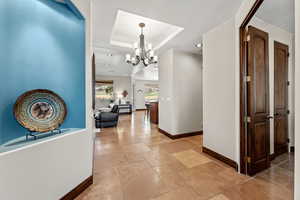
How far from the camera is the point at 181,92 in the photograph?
373 centimetres

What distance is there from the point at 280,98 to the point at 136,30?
3.70 meters

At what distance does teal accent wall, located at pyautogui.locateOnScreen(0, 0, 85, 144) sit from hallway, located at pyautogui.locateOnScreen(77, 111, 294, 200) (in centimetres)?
101

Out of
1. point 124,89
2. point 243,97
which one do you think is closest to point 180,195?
point 243,97

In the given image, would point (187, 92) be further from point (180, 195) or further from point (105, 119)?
point (105, 119)

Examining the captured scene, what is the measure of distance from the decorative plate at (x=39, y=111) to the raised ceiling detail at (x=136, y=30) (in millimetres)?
2149

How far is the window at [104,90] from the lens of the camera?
29.1 feet

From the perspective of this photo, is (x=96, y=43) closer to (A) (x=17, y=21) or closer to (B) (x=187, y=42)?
(A) (x=17, y=21)

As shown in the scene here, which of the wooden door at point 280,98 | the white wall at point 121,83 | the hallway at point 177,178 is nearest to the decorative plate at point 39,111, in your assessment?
the hallway at point 177,178

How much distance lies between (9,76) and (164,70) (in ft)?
11.4

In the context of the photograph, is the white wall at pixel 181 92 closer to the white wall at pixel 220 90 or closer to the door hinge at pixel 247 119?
the white wall at pixel 220 90

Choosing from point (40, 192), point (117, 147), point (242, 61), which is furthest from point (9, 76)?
point (242, 61)

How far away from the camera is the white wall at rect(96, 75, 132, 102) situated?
9.35 meters

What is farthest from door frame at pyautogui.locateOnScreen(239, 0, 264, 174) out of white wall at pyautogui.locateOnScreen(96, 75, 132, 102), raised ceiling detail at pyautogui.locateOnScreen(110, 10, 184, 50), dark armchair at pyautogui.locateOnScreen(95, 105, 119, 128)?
white wall at pyautogui.locateOnScreen(96, 75, 132, 102)

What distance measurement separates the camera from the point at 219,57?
236cm
